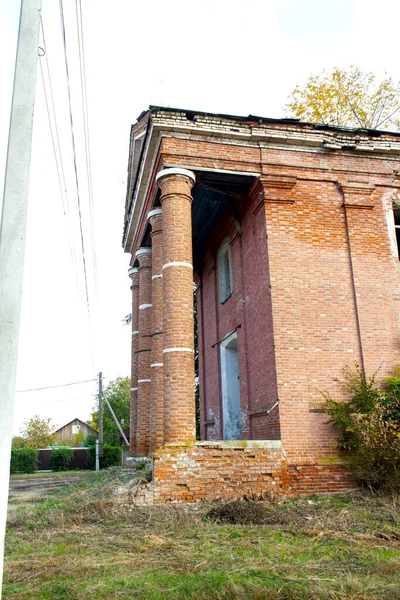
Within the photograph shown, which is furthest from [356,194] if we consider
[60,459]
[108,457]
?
[60,459]

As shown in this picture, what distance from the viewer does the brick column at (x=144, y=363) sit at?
48.9 feet

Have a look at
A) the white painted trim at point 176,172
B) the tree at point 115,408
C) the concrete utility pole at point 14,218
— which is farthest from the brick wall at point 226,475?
the tree at point 115,408

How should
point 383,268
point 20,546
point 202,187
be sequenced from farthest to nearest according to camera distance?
point 202,187 → point 383,268 → point 20,546

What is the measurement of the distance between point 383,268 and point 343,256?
1046 millimetres

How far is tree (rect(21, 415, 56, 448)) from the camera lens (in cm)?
5134

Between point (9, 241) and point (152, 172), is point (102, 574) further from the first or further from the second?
point (152, 172)

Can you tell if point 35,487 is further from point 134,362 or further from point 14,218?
point 14,218

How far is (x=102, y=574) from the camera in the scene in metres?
4.98

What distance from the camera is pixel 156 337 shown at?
44.2ft

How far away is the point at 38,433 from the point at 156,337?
1709 inches

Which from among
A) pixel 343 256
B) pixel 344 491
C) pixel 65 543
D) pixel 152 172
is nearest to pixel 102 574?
pixel 65 543

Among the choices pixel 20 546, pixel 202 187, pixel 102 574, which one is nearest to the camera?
pixel 102 574

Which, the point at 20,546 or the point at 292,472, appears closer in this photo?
the point at 20,546

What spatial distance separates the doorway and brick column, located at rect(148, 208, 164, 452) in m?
2.29
